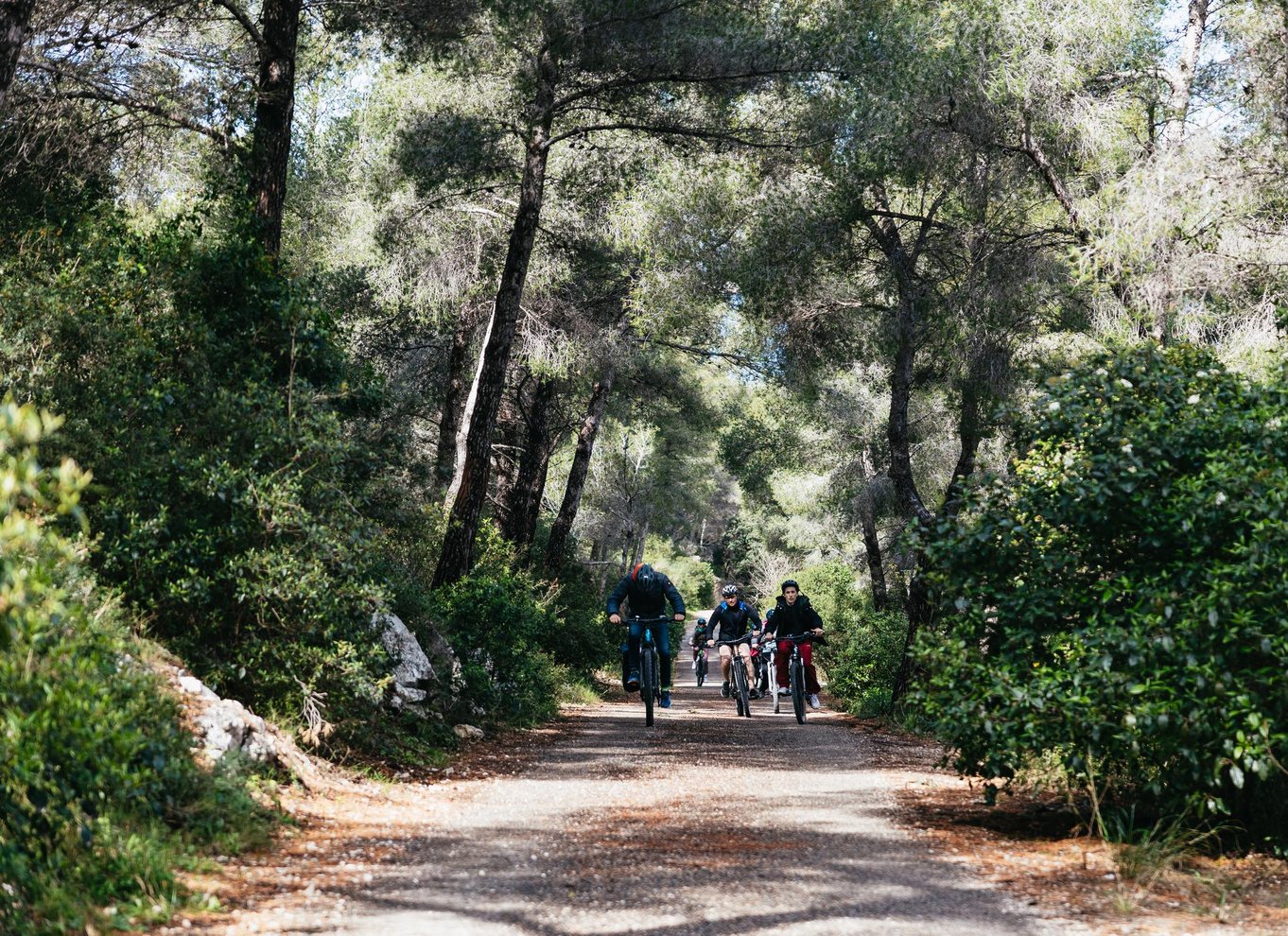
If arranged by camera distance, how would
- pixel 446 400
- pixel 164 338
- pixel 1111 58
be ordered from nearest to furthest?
pixel 164 338
pixel 1111 58
pixel 446 400

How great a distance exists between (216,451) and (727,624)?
33.4ft

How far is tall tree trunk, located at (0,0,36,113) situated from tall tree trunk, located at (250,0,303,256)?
9.54 feet

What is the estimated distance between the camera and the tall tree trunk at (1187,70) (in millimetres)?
13828

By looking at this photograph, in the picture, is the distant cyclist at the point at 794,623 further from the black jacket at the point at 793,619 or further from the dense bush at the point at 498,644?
the dense bush at the point at 498,644

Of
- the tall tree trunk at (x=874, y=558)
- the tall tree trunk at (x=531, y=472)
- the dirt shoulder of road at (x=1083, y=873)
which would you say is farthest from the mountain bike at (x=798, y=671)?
the tall tree trunk at (x=874, y=558)

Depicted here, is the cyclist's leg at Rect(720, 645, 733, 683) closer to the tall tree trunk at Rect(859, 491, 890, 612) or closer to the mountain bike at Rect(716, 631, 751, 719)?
the mountain bike at Rect(716, 631, 751, 719)

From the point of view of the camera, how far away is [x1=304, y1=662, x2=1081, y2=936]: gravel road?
17.0 feet

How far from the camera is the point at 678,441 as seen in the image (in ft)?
147

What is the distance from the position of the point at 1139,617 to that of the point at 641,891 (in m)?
Answer: 3.17

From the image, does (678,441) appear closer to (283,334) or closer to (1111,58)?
(1111,58)

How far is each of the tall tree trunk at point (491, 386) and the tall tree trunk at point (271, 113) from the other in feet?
12.2

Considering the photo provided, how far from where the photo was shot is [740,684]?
1684cm

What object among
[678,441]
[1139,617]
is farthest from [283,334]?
[678,441]

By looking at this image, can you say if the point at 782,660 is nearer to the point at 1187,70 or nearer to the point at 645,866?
the point at 1187,70
